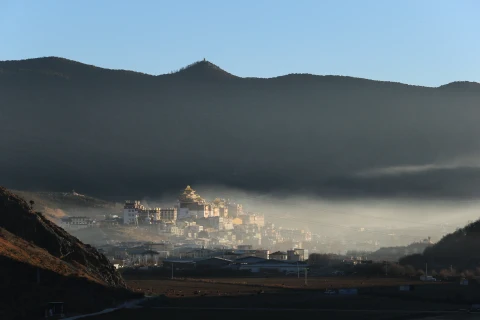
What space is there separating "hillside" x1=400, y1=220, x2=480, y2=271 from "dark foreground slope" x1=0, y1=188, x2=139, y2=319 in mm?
34068

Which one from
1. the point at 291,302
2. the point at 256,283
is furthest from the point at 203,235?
the point at 291,302

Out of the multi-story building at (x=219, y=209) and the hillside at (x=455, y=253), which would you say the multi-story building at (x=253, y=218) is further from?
the hillside at (x=455, y=253)

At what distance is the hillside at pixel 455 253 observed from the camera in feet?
269

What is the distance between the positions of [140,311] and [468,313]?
14.1 meters

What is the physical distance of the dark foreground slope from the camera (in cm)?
4522

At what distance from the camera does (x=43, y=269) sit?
47469 millimetres

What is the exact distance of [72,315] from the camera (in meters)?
44.3

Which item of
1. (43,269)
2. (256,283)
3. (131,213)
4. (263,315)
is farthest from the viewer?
(131,213)

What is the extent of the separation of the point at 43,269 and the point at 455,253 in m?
46.0

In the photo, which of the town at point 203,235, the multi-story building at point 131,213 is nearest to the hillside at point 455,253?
the town at point 203,235

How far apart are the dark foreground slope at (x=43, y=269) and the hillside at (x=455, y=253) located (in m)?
34.1

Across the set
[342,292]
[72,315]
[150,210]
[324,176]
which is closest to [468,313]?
[342,292]

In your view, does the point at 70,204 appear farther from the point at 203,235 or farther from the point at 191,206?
the point at 203,235

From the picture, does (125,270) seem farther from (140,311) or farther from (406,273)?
(140,311)
